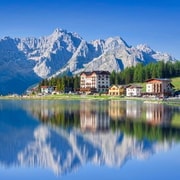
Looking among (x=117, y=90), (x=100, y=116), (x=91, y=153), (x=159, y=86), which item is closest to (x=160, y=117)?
(x=100, y=116)

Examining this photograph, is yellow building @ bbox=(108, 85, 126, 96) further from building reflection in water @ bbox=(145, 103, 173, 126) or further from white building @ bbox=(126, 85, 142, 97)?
building reflection in water @ bbox=(145, 103, 173, 126)

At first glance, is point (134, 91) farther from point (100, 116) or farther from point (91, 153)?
point (91, 153)

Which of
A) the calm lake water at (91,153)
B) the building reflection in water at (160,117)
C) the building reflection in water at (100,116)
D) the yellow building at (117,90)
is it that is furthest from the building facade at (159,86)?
the calm lake water at (91,153)

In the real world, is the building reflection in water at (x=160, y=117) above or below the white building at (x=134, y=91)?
below

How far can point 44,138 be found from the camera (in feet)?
137

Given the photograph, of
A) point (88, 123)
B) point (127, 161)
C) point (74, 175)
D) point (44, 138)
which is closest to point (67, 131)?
point (44, 138)

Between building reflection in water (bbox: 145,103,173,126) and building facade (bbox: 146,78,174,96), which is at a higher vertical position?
building facade (bbox: 146,78,174,96)

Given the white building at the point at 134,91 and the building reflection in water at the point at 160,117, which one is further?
the white building at the point at 134,91

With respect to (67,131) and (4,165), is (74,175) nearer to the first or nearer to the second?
(4,165)

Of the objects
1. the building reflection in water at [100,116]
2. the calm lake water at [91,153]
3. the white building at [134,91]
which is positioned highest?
the white building at [134,91]

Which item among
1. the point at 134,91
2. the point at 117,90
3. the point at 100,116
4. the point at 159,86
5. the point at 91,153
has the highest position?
the point at 159,86

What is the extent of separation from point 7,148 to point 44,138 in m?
6.72

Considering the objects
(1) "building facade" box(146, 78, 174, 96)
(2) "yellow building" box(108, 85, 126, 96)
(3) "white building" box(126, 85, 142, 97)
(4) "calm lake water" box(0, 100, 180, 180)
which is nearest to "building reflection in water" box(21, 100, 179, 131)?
(4) "calm lake water" box(0, 100, 180, 180)

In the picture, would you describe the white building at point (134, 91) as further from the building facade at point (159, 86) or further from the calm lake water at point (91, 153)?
the calm lake water at point (91, 153)
